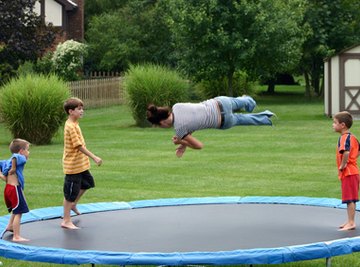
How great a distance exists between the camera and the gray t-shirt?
8195 millimetres

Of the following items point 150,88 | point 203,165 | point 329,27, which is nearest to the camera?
point 203,165

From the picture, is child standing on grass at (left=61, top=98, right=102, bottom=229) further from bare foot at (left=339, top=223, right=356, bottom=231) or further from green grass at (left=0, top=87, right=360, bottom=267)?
bare foot at (left=339, top=223, right=356, bottom=231)

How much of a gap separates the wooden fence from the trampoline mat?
1783 cm

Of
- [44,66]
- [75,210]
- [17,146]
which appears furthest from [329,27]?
[17,146]

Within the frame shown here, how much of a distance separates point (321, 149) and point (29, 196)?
6.93 m

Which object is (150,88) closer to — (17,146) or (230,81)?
(230,81)

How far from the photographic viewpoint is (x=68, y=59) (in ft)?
101

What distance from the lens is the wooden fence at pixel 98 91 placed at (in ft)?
90.6

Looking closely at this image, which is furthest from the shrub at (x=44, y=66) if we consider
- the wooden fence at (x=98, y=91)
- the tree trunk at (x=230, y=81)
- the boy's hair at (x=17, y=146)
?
the boy's hair at (x=17, y=146)

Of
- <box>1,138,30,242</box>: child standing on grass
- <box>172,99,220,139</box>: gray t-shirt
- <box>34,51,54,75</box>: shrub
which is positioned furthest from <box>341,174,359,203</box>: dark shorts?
<box>34,51,54,75</box>: shrub

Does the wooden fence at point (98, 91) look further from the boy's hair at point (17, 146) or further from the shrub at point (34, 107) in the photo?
the boy's hair at point (17, 146)

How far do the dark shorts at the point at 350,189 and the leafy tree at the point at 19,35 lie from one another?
1378 centimetres

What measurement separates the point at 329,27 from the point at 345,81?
9969 mm

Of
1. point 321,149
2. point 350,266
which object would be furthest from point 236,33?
point 350,266
